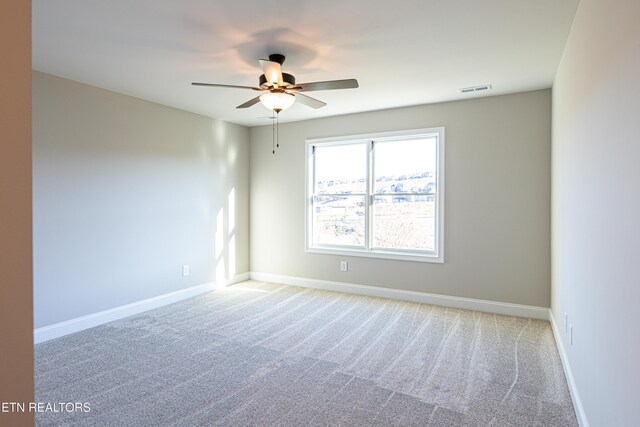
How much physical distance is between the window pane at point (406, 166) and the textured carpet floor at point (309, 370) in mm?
1651

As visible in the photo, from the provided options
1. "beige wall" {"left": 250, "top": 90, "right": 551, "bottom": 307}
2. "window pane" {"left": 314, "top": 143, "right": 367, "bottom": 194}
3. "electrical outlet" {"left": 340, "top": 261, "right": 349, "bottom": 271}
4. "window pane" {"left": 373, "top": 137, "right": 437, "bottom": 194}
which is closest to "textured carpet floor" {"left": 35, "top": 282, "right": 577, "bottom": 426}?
"beige wall" {"left": 250, "top": 90, "right": 551, "bottom": 307}

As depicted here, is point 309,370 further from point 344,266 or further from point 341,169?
point 341,169

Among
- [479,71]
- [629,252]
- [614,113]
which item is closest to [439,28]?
[479,71]

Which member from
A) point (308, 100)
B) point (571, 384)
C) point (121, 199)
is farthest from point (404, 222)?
point (121, 199)

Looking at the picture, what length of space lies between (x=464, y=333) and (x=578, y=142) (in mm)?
2138

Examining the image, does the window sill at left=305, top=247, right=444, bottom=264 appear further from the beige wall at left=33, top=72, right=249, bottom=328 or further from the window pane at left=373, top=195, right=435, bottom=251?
the beige wall at left=33, top=72, right=249, bottom=328

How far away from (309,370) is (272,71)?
2395 mm

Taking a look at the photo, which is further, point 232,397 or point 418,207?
point 418,207

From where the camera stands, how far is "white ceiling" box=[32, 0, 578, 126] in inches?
91.7

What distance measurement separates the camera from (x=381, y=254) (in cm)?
501

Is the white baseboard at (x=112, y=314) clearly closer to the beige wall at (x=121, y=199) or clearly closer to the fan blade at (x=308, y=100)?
the beige wall at (x=121, y=199)

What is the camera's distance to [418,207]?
4.82 metres

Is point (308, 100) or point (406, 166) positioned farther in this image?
point (406, 166)

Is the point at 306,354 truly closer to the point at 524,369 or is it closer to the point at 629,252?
the point at 524,369
